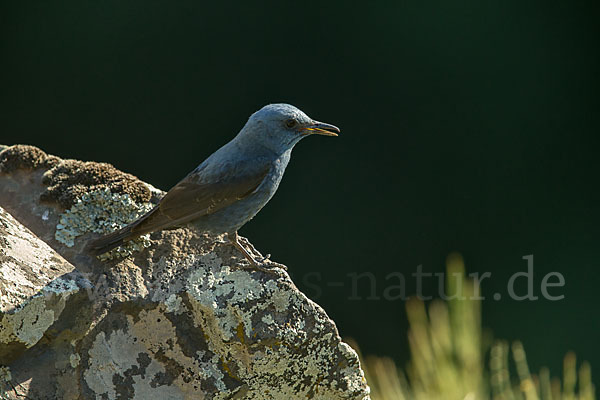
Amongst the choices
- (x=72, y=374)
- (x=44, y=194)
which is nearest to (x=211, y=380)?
(x=72, y=374)

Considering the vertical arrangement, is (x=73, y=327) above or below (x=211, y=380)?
above

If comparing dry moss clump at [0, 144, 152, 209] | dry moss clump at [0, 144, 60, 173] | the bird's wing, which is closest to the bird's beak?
the bird's wing

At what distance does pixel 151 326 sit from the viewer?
2.38 meters

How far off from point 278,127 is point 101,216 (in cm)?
79

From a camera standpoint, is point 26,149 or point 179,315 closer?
point 179,315

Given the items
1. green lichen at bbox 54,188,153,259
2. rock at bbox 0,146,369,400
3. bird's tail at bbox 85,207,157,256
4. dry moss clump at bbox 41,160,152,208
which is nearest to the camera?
rock at bbox 0,146,369,400

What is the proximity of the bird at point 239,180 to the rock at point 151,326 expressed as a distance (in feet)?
0.43

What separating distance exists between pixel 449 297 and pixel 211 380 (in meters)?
1.33

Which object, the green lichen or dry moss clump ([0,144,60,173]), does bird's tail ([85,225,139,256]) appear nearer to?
the green lichen

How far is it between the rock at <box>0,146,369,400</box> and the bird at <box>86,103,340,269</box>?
13 cm

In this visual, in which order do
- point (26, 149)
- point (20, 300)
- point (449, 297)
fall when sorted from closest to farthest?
point (20, 300)
point (26, 149)
point (449, 297)

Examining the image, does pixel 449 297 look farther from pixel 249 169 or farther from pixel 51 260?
pixel 51 260

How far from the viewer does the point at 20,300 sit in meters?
2.13

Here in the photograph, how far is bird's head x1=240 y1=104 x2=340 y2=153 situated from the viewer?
8.96ft
